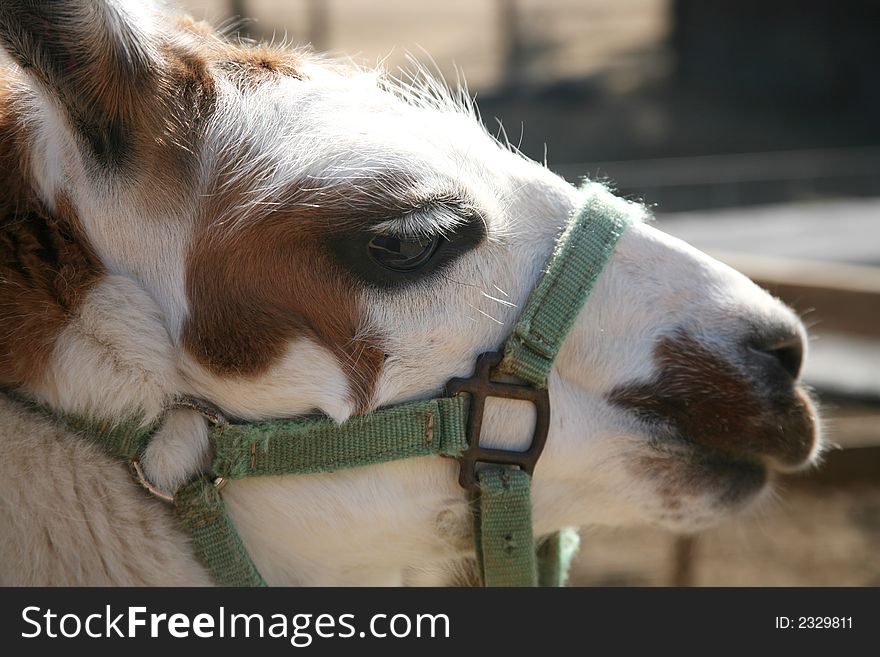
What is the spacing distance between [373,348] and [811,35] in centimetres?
1869

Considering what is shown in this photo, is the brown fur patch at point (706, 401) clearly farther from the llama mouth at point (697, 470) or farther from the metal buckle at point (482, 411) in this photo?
the metal buckle at point (482, 411)

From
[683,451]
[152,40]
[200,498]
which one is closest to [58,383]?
[200,498]

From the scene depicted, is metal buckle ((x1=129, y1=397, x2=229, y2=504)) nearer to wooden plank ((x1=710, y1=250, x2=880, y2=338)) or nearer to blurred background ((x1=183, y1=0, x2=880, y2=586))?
wooden plank ((x1=710, y1=250, x2=880, y2=338))

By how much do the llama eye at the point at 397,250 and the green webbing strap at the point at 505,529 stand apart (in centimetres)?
48

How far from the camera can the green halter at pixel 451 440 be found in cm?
185

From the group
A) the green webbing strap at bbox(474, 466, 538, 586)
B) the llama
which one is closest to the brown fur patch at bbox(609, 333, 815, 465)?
the llama

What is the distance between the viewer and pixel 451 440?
1916 mm

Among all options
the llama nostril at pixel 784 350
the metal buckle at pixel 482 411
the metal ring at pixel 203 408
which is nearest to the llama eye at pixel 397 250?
the metal buckle at pixel 482 411

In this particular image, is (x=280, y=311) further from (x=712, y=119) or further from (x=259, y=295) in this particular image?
(x=712, y=119)

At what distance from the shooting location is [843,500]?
5.75 meters

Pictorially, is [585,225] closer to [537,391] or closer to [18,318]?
[537,391]

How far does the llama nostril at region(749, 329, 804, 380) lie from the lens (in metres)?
→ 2.03

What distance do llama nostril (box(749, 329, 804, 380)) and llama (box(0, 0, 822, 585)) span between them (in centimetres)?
1

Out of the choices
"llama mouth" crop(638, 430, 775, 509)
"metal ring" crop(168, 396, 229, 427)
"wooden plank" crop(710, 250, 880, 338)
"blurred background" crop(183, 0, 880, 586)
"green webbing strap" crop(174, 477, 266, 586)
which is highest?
"blurred background" crop(183, 0, 880, 586)
